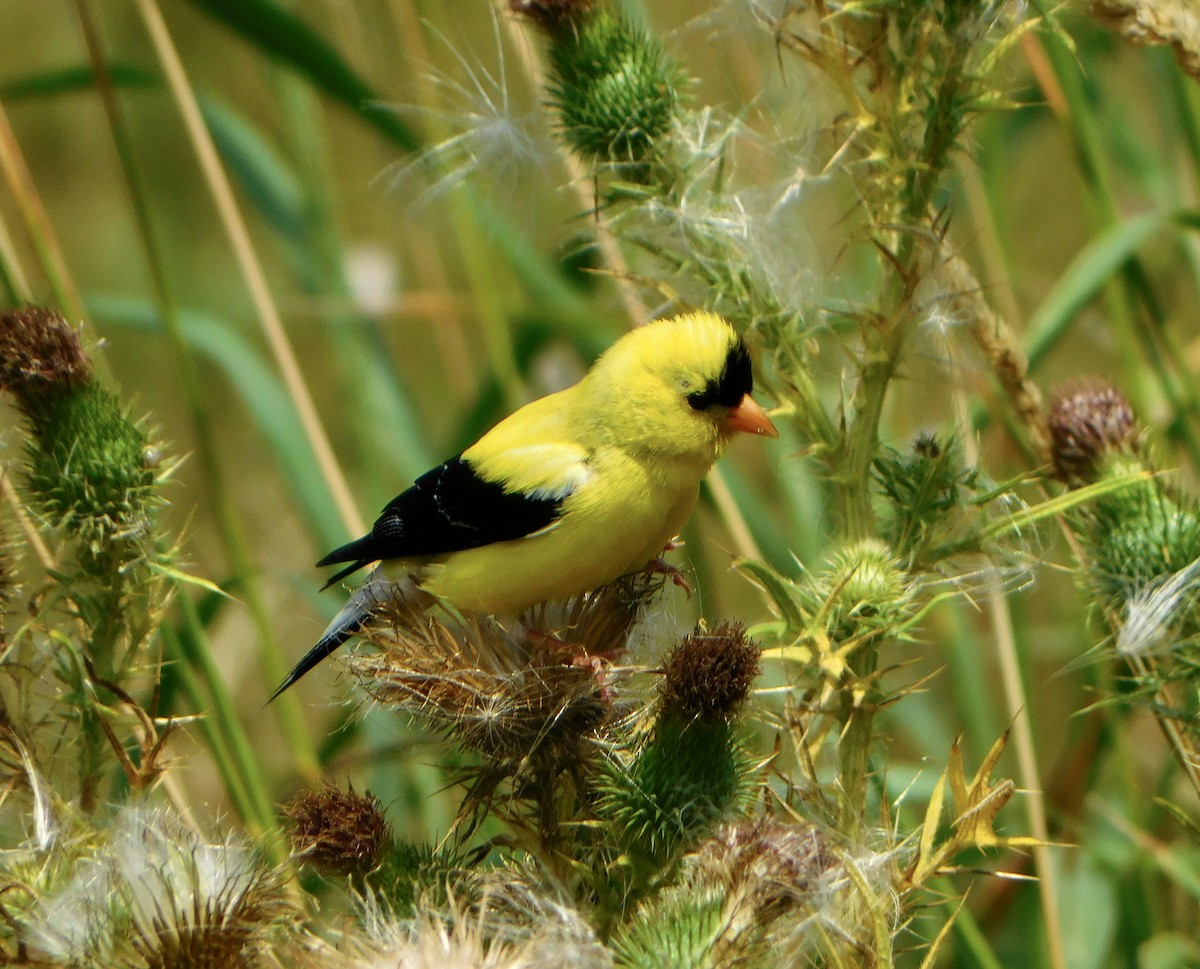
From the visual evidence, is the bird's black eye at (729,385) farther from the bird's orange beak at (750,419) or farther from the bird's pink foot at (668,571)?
the bird's pink foot at (668,571)

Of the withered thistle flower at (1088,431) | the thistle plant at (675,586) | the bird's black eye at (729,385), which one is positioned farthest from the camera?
the bird's black eye at (729,385)

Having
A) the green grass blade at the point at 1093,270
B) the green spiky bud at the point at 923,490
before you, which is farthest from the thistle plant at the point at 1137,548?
the green grass blade at the point at 1093,270

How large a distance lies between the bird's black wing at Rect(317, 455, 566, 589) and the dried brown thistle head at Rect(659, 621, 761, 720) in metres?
0.55

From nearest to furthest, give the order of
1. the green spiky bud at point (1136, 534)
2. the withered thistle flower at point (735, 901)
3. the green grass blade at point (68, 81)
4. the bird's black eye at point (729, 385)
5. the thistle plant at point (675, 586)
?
the withered thistle flower at point (735, 901)
the thistle plant at point (675, 586)
the green spiky bud at point (1136, 534)
the bird's black eye at point (729, 385)
the green grass blade at point (68, 81)

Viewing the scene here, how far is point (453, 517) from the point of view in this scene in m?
1.78

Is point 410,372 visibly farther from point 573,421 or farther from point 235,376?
point 573,421

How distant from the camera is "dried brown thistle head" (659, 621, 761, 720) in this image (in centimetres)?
118

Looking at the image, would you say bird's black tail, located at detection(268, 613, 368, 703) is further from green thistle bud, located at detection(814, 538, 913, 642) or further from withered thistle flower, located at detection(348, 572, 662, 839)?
green thistle bud, located at detection(814, 538, 913, 642)

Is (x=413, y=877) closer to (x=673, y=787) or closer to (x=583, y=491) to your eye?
(x=673, y=787)

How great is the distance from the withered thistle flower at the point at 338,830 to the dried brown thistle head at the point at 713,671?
333mm

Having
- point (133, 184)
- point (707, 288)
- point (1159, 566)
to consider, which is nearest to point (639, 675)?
point (707, 288)

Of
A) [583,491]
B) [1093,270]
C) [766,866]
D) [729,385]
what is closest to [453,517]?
[583,491]

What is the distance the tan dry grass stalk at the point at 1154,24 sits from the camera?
51.5 inches

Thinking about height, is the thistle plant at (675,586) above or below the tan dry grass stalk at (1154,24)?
below
